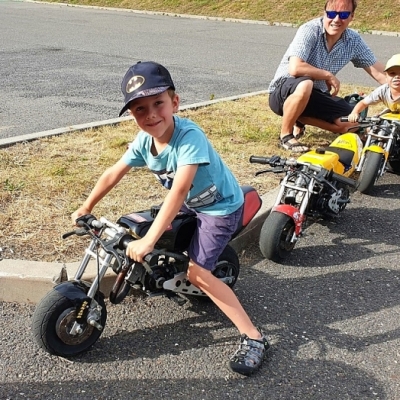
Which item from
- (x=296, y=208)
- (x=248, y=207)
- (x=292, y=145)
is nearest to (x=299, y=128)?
(x=292, y=145)

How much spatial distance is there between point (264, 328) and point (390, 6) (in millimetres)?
20504

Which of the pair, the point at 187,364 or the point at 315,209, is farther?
the point at 315,209

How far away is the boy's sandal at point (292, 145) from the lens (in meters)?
5.96

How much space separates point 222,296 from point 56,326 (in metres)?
0.84

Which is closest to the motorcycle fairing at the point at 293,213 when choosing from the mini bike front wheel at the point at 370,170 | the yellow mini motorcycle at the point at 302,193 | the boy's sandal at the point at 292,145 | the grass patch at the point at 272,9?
the yellow mini motorcycle at the point at 302,193

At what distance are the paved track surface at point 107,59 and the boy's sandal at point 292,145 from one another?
85.8 inches

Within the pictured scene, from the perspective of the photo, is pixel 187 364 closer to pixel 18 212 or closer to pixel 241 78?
pixel 18 212

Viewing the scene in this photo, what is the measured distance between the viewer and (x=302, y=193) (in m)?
4.20

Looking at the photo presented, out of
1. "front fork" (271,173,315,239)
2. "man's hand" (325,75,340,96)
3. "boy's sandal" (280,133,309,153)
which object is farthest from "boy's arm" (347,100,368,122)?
"front fork" (271,173,315,239)

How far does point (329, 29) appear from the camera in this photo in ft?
19.0

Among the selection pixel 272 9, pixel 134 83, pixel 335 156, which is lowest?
pixel 272 9

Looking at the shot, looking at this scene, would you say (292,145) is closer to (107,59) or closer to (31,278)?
(31,278)

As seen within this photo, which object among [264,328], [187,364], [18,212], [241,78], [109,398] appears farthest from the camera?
[241,78]

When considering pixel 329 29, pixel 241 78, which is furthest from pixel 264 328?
pixel 241 78
